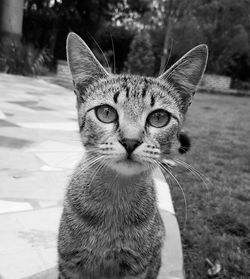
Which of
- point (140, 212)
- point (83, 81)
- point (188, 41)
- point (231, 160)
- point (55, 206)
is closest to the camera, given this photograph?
point (140, 212)

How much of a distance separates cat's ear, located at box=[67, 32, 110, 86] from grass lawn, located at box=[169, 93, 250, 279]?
5.83 ft

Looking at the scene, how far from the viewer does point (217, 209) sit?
412 centimetres

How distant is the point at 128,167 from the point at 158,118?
17.9 inches

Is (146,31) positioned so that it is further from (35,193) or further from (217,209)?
(35,193)

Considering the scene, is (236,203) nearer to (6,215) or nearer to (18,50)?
(6,215)

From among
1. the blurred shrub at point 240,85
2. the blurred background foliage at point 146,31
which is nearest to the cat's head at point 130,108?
the blurred background foliage at point 146,31

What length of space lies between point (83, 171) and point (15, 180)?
143 cm

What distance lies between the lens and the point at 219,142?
8.02m

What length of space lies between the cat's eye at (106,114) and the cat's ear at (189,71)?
61cm

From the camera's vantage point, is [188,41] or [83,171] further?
[188,41]

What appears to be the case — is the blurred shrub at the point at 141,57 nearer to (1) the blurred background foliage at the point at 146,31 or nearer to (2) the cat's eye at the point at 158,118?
(1) the blurred background foliage at the point at 146,31

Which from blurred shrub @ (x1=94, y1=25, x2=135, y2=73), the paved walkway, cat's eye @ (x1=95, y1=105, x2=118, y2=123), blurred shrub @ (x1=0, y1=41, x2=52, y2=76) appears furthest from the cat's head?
blurred shrub @ (x1=94, y1=25, x2=135, y2=73)

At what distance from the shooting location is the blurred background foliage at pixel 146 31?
22500 mm

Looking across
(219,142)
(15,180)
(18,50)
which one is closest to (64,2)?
(18,50)
